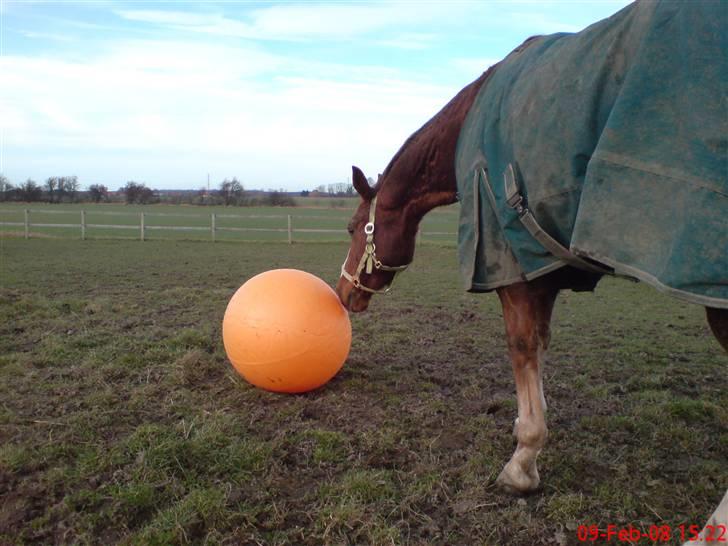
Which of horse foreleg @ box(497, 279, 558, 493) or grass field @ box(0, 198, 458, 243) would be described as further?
grass field @ box(0, 198, 458, 243)

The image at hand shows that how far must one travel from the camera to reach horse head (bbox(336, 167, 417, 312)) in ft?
12.9

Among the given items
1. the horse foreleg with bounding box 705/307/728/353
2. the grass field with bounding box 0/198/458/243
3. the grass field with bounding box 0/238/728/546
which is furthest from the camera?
the grass field with bounding box 0/198/458/243

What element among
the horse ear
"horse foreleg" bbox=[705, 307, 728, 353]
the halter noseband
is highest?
the horse ear

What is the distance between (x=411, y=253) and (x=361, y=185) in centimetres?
57

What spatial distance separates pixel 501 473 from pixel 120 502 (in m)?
2.02

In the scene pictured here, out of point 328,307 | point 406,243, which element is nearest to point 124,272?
point 328,307

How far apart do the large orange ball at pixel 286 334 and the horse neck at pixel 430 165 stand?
121 centimetres

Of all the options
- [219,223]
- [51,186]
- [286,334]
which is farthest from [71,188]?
[286,334]

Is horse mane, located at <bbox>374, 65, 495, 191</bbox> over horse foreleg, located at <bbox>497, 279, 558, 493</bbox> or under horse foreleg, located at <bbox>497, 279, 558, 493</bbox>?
over

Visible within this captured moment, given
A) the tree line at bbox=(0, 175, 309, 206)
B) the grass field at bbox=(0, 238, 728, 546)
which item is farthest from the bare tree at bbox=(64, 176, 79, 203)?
the grass field at bbox=(0, 238, 728, 546)

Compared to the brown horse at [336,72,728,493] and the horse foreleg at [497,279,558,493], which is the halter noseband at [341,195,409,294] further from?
the horse foreleg at [497,279,558,493]

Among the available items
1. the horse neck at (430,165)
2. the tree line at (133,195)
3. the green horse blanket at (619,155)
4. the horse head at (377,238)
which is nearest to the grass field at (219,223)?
the tree line at (133,195)

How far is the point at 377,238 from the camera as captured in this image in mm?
4047

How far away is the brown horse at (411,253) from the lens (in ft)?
10.7
